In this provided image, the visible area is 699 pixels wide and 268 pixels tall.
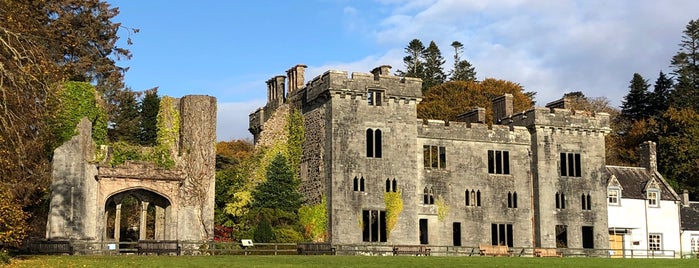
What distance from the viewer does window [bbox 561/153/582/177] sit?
48.1m

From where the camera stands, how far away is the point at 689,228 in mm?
53562

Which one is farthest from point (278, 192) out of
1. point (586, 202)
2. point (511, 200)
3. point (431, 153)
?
point (586, 202)

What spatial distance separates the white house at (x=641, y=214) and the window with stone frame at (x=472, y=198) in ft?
28.1

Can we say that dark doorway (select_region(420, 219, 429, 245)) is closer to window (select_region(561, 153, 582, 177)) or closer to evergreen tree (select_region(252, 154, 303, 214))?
evergreen tree (select_region(252, 154, 303, 214))

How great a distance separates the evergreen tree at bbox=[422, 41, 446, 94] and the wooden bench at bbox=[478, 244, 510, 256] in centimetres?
3576

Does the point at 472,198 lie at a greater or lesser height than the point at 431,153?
lesser

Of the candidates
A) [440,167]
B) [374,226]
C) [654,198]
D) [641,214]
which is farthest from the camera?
[654,198]

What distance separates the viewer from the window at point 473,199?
46062 millimetres

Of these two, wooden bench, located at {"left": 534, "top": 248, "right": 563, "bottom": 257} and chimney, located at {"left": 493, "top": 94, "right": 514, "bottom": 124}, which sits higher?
chimney, located at {"left": 493, "top": 94, "right": 514, "bottom": 124}

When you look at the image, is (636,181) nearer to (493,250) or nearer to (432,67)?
(493,250)

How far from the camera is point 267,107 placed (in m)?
50.8

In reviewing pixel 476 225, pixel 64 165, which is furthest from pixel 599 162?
pixel 64 165

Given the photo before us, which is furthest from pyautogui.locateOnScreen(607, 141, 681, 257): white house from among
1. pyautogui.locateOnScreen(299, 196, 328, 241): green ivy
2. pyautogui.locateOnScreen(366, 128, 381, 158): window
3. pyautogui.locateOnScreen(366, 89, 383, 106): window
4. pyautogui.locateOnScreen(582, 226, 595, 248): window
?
pyautogui.locateOnScreen(299, 196, 328, 241): green ivy

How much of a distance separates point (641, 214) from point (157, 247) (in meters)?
28.6
